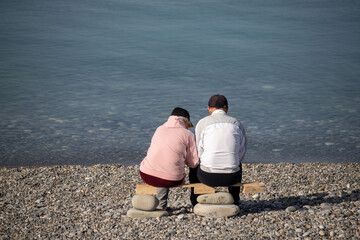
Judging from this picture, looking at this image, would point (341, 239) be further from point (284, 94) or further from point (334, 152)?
point (284, 94)

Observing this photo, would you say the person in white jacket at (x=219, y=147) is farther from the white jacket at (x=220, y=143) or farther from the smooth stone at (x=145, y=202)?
the smooth stone at (x=145, y=202)

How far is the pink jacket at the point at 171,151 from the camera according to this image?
494 centimetres

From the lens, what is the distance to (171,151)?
16.2 feet

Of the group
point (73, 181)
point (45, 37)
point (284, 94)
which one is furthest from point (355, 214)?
point (45, 37)

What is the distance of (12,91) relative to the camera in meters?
14.5

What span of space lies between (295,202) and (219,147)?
1403mm

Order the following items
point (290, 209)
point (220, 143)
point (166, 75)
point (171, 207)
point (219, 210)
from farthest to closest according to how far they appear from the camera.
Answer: point (166, 75) → point (171, 207) → point (290, 209) → point (219, 210) → point (220, 143)

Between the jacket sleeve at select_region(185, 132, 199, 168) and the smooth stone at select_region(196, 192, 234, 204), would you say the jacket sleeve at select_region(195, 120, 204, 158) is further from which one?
the smooth stone at select_region(196, 192, 234, 204)

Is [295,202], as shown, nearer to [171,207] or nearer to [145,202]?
[171,207]

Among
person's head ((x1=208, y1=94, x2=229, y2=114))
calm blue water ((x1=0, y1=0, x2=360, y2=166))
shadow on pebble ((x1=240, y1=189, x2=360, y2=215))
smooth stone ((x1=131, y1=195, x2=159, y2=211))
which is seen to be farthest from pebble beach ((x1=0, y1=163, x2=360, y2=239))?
calm blue water ((x1=0, y1=0, x2=360, y2=166))

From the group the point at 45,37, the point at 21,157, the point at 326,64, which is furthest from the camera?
the point at 45,37

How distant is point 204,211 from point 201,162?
0.53 m

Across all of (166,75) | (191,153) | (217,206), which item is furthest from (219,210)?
(166,75)

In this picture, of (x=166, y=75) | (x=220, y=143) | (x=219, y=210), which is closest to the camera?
(x=220, y=143)
